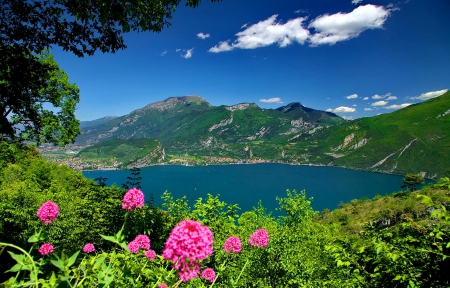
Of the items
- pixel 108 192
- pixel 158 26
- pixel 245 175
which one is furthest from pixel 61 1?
→ pixel 245 175

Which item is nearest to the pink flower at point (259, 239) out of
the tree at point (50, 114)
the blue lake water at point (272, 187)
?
the tree at point (50, 114)

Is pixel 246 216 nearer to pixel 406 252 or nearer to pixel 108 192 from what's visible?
pixel 108 192

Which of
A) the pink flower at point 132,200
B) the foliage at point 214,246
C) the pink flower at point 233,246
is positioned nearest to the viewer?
the foliage at point 214,246

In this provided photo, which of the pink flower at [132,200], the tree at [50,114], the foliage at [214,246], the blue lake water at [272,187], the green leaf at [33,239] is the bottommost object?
the blue lake water at [272,187]

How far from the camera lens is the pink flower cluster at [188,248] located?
5.91ft

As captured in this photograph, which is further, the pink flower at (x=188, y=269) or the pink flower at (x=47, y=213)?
the pink flower at (x=47, y=213)

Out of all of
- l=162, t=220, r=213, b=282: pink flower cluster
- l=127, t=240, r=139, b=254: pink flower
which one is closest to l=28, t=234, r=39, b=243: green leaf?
l=162, t=220, r=213, b=282: pink flower cluster

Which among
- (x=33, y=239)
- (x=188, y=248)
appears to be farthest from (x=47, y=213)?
(x=188, y=248)

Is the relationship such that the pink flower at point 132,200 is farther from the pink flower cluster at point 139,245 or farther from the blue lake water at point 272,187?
the blue lake water at point 272,187

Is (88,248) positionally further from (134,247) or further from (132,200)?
(132,200)

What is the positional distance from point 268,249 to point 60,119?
1335cm

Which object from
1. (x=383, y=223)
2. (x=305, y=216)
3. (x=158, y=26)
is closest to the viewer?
(x=158, y=26)

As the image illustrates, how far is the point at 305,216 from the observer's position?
20.0 metres

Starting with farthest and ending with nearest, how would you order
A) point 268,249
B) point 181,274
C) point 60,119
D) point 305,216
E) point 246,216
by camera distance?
point 305,216 < point 246,216 < point 60,119 < point 268,249 < point 181,274
